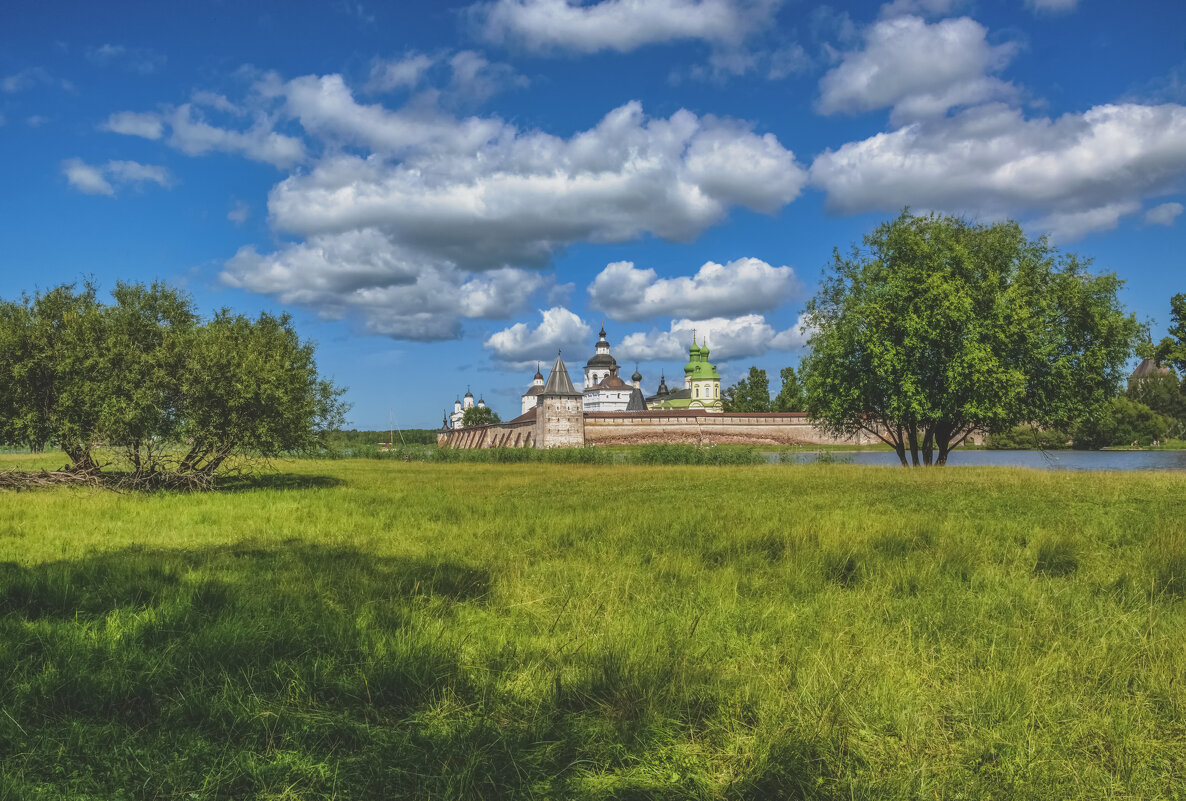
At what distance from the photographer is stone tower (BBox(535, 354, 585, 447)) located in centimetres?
6500

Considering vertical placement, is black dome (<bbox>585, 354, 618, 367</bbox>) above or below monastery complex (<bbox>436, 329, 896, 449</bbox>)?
above


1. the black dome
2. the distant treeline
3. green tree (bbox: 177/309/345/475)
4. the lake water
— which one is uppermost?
the black dome

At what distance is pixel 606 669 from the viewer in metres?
3.84

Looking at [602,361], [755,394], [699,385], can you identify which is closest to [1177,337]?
[755,394]

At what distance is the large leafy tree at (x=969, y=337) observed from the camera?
22938 mm

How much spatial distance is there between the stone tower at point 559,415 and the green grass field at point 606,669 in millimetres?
56821

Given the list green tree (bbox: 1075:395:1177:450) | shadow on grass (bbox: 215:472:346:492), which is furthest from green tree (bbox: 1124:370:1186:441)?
shadow on grass (bbox: 215:472:346:492)

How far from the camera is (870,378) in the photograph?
25.0 metres

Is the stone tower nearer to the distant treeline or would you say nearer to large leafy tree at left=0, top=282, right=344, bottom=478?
the distant treeline

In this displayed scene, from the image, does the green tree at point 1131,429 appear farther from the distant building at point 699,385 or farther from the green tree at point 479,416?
the green tree at point 479,416

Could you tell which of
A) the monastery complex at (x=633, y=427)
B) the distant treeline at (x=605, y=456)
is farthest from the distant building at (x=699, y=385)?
the distant treeline at (x=605, y=456)

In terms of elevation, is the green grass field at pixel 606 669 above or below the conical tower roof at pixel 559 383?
below

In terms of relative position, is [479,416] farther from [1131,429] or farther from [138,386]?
[138,386]

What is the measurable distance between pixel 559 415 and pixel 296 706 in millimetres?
62042
